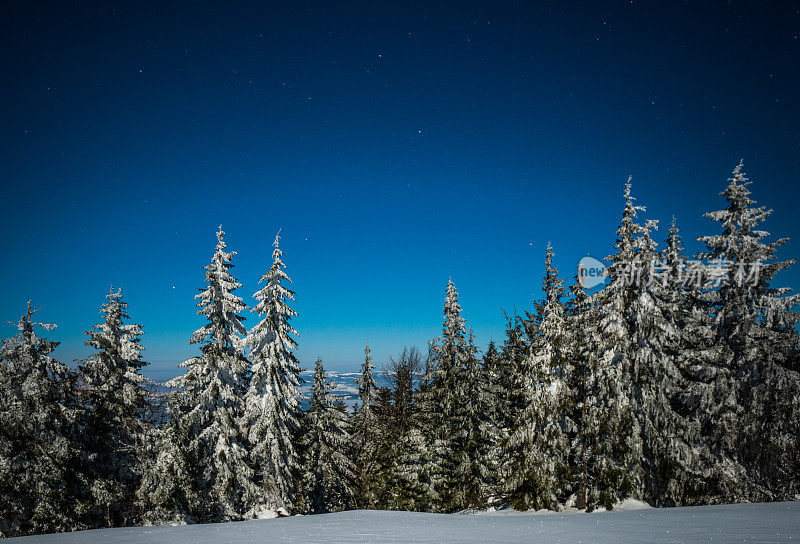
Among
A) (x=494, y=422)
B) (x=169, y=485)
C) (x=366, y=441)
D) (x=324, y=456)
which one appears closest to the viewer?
(x=169, y=485)

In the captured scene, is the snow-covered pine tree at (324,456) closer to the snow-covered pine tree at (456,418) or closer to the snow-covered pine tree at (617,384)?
the snow-covered pine tree at (456,418)

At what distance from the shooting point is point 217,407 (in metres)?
20.8

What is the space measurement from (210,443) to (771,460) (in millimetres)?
25593

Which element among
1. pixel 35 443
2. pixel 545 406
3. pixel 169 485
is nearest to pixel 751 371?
pixel 545 406

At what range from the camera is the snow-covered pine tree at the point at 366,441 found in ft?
115

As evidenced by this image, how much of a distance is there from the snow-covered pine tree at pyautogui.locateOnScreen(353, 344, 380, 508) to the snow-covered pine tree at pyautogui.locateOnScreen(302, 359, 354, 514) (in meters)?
3.49

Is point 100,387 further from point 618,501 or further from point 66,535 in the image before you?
point 618,501

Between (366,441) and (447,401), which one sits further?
(366,441)

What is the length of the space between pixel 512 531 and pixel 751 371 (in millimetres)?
16453

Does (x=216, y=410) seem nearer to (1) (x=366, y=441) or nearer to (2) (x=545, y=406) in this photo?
(2) (x=545, y=406)

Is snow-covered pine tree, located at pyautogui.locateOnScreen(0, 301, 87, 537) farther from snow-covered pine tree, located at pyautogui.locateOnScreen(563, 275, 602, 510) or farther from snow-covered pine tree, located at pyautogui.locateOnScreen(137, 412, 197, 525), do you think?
snow-covered pine tree, located at pyautogui.locateOnScreen(563, 275, 602, 510)

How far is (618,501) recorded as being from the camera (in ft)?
56.5

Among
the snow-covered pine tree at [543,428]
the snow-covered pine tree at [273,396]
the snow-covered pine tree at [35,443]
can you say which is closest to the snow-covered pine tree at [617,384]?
the snow-covered pine tree at [543,428]

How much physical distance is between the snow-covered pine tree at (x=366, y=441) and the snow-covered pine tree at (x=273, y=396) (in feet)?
42.7
